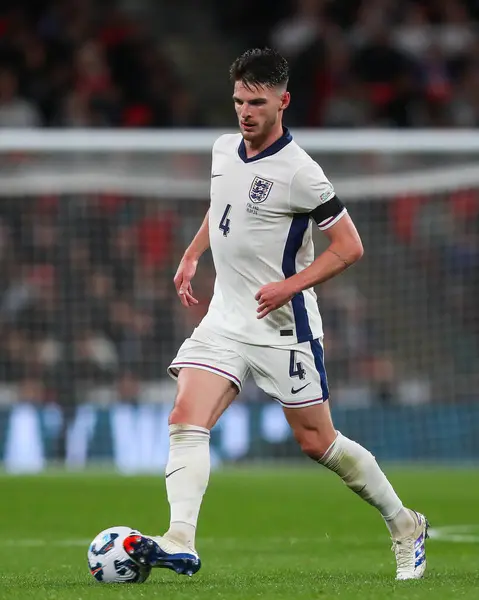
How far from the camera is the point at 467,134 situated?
1416 centimetres

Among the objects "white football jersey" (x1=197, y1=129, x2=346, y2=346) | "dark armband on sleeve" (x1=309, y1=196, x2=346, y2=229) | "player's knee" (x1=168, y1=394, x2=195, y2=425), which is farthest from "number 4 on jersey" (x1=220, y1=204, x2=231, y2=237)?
"player's knee" (x1=168, y1=394, x2=195, y2=425)

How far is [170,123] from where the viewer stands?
19641mm

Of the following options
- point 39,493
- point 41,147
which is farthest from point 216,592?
point 41,147

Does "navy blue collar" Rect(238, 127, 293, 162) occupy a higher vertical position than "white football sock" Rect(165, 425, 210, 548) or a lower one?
higher

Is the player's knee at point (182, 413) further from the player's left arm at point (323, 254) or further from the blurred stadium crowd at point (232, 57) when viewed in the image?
the blurred stadium crowd at point (232, 57)

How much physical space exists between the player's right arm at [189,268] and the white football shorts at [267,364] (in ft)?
0.87

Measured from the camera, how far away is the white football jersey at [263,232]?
652 centimetres

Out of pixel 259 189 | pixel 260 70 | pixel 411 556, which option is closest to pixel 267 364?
pixel 259 189

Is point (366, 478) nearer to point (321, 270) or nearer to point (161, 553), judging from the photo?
point (321, 270)

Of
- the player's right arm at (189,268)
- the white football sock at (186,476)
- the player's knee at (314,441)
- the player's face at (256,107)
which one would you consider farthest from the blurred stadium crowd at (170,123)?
the white football sock at (186,476)

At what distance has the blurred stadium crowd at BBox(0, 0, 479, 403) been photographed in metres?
15.3

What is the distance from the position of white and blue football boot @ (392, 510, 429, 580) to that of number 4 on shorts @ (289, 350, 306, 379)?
89 cm

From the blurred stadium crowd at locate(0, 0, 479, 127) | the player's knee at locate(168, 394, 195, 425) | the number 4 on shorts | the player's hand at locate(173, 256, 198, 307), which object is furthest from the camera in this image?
the blurred stadium crowd at locate(0, 0, 479, 127)

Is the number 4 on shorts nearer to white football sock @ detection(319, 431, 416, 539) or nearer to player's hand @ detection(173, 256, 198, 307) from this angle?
white football sock @ detection(319, 431, 416, 539)
